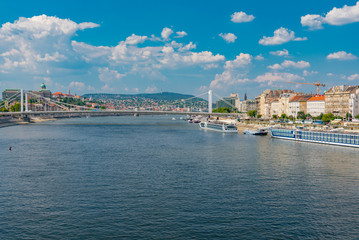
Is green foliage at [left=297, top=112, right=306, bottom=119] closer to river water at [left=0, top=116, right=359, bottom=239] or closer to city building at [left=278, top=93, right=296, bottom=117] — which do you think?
city building at [left=278, top=93, right=296, bottom=117]

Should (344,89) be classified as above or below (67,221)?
above

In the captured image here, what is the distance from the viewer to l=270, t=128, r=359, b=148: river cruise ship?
167 feet

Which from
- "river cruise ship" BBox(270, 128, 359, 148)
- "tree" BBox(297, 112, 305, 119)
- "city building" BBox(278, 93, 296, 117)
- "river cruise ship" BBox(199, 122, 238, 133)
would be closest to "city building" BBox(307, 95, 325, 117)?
"tree" BBox(297, 112, 305, 119)

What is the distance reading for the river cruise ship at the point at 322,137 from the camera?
167ft

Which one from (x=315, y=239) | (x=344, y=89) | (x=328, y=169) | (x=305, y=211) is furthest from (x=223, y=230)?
(x=344, y=89)

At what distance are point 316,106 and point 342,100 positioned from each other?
42.1 ft

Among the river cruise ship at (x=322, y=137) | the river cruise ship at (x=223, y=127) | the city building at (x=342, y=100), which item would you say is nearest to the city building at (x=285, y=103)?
the city building at (x=342, y=100)

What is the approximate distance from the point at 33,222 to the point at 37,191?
5915 millimetres

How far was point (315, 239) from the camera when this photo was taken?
17.2 metres

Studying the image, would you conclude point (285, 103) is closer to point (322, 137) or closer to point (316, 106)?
point (316, 106)

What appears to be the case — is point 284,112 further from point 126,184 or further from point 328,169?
point 126,184

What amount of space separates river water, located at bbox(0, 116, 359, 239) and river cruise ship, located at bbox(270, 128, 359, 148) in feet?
41.6

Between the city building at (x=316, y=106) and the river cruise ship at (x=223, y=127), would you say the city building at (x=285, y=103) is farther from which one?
the river cruise ship at (x=223, y=127)

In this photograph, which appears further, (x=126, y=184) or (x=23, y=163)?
(x=23, y=163)
